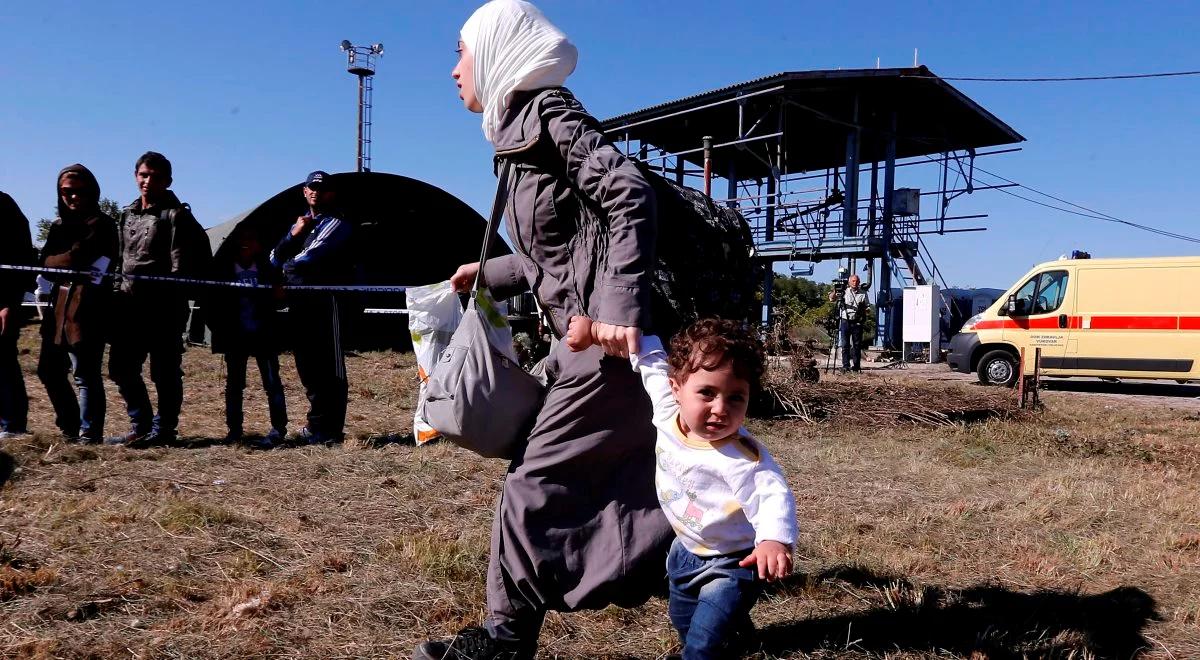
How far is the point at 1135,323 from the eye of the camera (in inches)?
493

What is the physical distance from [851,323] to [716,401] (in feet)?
42.7

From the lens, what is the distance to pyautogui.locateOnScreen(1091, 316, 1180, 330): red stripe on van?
12.3 meters

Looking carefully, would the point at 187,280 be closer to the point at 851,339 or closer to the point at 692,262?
the point at 692,262

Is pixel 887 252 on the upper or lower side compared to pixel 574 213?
upper

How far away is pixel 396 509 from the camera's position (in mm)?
4266

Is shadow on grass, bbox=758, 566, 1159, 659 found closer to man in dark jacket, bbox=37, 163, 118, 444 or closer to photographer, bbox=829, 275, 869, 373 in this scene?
man in dark jacket, bbox=37, 163, 118, 444

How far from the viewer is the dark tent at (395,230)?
568 inches

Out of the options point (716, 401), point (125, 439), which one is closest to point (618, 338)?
point (716, 401)

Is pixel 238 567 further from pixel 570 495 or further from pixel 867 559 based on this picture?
pixel 867 559

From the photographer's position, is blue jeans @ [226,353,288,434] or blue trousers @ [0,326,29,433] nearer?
blue trousers @ [0,326,29,433]

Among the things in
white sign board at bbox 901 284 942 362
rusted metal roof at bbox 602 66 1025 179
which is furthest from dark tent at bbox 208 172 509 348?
white sign board at bbox 901 284 942 362

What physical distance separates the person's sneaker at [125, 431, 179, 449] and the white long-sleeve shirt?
468 centimetres

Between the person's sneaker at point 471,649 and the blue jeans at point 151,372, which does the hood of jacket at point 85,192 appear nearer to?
the blue jeans at point 151,372

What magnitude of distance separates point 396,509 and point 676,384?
2.58 meters
